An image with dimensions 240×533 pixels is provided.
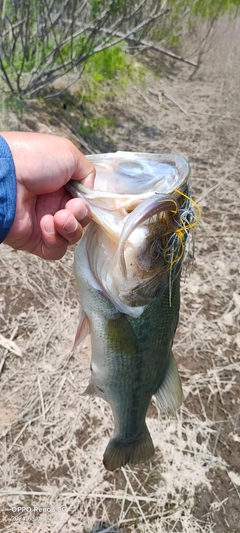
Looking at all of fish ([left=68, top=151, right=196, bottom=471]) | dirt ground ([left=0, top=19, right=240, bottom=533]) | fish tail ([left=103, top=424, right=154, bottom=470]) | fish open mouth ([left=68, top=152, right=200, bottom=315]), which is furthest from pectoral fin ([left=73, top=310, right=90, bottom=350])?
dirt ground ([left=0, top=19, right=240, bottom=533])

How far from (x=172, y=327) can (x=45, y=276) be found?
2.20 meters

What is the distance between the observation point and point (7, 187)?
1431 millimetres

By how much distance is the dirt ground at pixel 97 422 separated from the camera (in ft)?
8.34

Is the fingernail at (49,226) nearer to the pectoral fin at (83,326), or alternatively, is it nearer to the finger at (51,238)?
the finger at (51,238)

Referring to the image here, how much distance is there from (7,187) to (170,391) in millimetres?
925

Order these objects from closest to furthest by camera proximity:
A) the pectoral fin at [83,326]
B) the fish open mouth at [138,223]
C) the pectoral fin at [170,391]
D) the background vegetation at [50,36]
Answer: the fish open mouth at [138,223] → the pectoral fin at [83,326] → the pectoral fin at [170,391] → the background vegetation at [50,36]

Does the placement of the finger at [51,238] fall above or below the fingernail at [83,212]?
below

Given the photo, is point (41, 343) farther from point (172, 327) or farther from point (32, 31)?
point (32, 31)

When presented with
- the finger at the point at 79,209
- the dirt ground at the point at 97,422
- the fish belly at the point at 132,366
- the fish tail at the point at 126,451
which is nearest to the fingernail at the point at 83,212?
the finger at the point at 79,209

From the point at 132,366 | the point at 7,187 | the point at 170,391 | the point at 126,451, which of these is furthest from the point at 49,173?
the point at 126,451

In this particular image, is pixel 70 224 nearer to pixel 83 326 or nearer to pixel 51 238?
pixel 51 238

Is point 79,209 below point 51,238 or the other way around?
the other way around

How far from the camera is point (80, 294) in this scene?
4.94ft

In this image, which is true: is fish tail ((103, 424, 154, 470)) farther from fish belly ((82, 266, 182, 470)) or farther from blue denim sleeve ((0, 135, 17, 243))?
blue denim sleeve ((0, 135, 17, 243))
